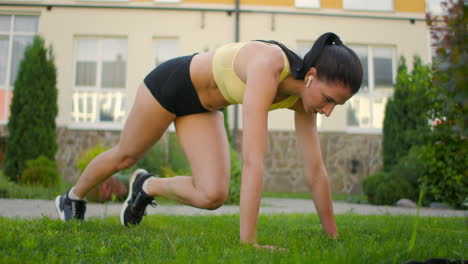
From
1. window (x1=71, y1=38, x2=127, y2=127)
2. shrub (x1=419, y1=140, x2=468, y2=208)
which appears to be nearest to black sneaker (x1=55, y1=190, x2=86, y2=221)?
shrub (x1=419, y1=140, x2=468, y2=208)

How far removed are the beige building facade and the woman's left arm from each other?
26.6 ft

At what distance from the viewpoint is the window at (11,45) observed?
35.4ft

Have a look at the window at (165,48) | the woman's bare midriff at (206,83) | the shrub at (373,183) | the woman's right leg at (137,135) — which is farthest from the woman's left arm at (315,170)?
the window at (165,48)

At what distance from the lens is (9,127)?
8.92 meters

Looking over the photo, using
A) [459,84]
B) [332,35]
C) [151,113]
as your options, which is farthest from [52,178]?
[459,84]

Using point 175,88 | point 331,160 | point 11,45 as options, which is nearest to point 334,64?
point 175,88

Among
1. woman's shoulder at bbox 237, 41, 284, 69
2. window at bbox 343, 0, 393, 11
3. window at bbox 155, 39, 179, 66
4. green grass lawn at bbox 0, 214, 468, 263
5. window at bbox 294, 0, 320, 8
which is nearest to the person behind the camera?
green grass lawn at bbox 0, 214, 468, 263

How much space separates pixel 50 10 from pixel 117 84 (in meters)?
2.69

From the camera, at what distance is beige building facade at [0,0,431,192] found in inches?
422

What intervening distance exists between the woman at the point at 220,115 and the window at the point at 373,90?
29.6 feet

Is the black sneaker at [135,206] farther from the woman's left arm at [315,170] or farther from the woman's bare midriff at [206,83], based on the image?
the woman's left arm at [315,170]

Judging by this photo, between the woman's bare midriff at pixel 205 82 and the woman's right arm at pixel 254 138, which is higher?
the woman's bare midriff at pixel 205 82

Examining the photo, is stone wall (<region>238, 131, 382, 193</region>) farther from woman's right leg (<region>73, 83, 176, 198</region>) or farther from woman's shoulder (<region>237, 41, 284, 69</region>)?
woman's shoulder (<region>237, 41, 284, 69</region>)

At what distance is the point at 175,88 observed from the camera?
2562 millimetres
